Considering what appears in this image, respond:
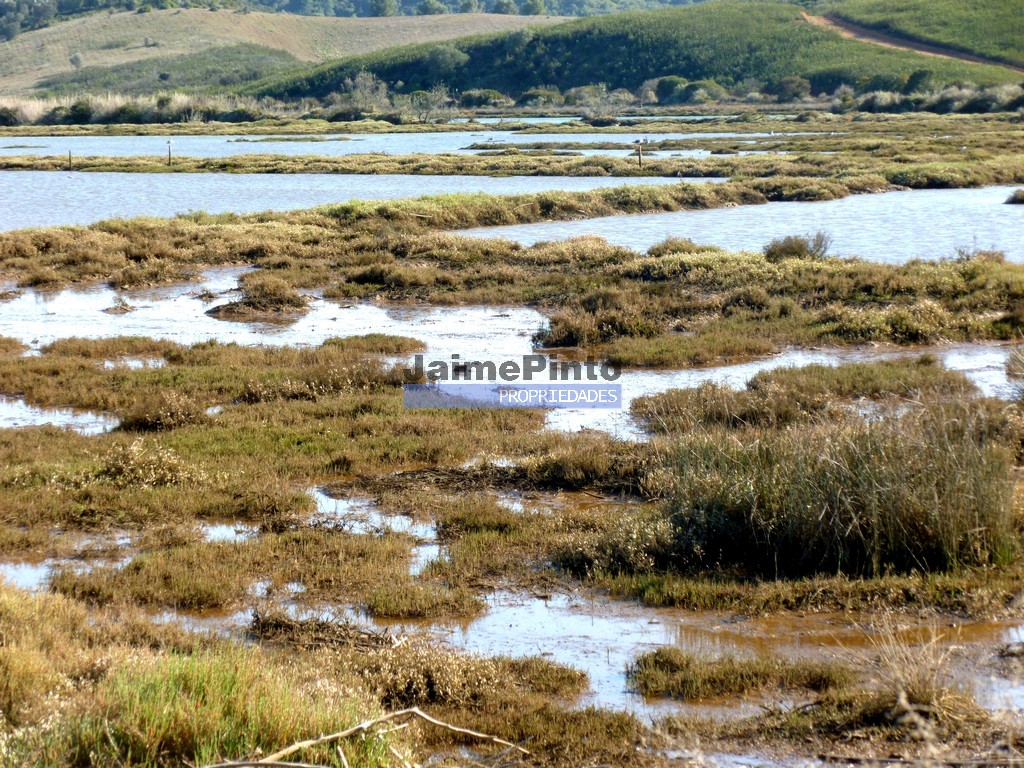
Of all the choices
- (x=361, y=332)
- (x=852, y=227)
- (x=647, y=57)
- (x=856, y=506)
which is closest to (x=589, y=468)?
(x=856, y=506)

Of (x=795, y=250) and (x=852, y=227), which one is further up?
(x=795, y=250)

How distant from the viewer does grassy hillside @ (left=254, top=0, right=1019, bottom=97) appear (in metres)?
125

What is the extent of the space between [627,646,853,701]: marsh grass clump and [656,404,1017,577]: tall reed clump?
5.37 feet

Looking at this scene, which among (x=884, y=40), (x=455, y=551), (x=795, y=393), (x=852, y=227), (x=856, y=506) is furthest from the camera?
(x=884, y=40)

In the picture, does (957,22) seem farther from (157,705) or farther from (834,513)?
(157,705)

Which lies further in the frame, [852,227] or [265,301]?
[852,227]

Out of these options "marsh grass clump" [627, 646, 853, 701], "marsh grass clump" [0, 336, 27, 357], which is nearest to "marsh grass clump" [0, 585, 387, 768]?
"marsh grass clump" [627, 646, 853, 701]

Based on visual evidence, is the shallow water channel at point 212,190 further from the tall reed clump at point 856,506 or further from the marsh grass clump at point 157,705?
the marsh grass clump at point 157,705

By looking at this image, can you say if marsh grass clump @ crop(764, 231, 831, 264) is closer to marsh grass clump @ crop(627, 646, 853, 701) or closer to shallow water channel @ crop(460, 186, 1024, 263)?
shallow water channel @ crop(460, 186, 1024, 263)

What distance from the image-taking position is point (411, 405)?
14336 mm

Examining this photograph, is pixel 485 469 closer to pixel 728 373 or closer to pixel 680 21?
pixel 728 373

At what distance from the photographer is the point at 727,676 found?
6.53 meters

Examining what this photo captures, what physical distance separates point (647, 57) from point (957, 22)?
3897cm

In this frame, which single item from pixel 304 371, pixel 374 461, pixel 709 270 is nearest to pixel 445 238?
pixel 709 270
